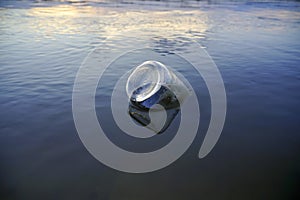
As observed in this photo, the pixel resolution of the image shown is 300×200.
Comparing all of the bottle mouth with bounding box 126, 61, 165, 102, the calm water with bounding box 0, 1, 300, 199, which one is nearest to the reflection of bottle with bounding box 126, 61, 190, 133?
the bottle mouth with bounding box 126, 61, 165, 102

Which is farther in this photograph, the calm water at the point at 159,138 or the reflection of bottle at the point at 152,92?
the reflection of bottle at the point at 152,92

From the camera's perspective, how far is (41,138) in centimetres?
437

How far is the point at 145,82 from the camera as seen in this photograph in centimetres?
652

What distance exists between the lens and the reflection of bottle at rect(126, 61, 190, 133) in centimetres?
531

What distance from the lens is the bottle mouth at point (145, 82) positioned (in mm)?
5844

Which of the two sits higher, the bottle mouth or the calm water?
the bottle mouth

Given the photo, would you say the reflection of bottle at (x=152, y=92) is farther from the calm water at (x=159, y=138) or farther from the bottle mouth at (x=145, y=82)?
the calm water at (x=159, y=138)

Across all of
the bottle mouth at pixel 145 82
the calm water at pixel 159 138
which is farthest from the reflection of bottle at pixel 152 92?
the calm water at pixel 159 138

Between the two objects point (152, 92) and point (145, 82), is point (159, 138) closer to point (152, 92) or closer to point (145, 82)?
point (152, 92)

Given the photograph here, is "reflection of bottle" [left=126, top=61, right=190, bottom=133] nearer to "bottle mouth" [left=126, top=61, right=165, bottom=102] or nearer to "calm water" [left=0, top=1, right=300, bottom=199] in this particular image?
"bottle mouth" [left=126, top=61, right=165, bottom=102]

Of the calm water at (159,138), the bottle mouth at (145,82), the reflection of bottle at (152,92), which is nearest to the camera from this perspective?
the calm water at (159,138)

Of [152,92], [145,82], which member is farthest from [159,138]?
[145,82]

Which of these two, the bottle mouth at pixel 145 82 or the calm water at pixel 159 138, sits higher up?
the bottle mouth at pixel 145 82

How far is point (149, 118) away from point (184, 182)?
1919 mm
